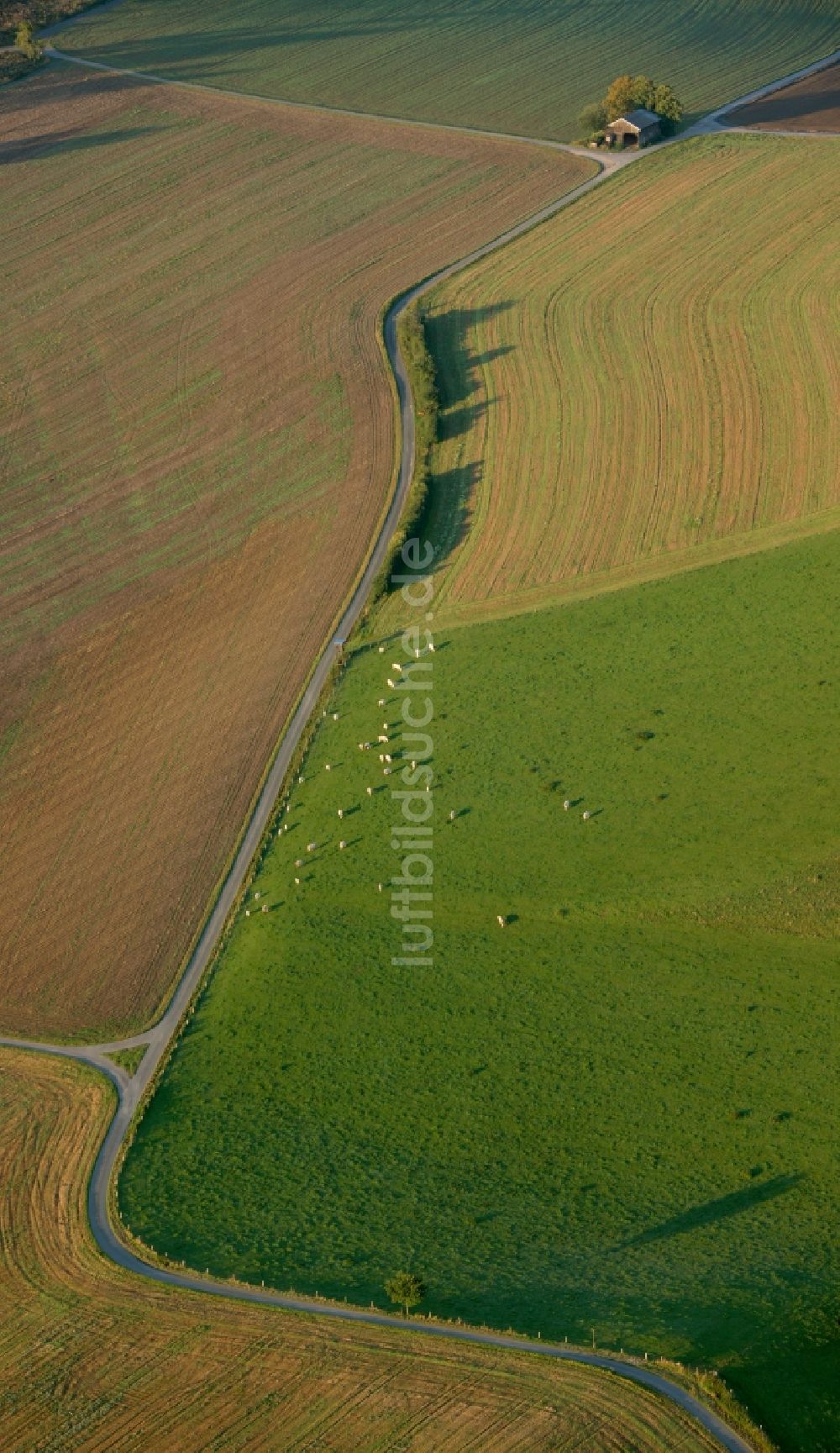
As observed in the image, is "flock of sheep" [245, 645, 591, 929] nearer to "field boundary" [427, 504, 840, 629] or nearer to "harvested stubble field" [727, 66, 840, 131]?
"field boundary" [427, 504, 840, 629]

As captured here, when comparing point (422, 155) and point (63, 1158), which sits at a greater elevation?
point (422, 155)

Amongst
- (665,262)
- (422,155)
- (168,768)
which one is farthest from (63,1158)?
(422,155)

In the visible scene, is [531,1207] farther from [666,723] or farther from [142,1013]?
[666,723]

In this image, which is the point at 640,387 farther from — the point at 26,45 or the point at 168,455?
the point at 26,45

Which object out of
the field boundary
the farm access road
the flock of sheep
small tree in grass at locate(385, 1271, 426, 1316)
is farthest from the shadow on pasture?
small tree in grass at locate(385, 1271, 426, 1316)

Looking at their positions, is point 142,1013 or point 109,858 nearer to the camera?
point 142,1013

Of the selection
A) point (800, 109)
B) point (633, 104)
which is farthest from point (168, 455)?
point (800, 109)
